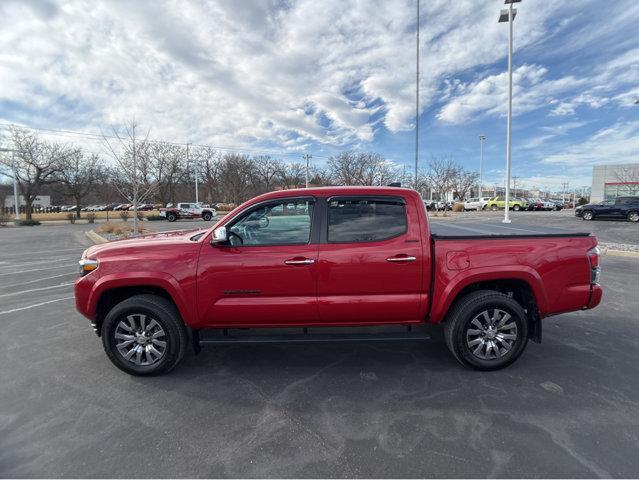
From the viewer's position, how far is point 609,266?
902 cm

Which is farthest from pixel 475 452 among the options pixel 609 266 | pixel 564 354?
pixel 609 266

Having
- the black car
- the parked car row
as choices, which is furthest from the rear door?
the parked car row

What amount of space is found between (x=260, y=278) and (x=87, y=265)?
1.83m

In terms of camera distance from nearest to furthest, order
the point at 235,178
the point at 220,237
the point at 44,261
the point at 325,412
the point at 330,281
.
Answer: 1. the point at 325,412
2. the point at 220,237
3. the point at 330,281
4. the point at 44,261
5. the point at 235,178

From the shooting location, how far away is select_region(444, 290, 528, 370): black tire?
11.4 ft

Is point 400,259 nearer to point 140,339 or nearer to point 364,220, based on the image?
point 364,220

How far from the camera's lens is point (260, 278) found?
3.41m

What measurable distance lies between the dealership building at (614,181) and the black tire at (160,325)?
65093mm

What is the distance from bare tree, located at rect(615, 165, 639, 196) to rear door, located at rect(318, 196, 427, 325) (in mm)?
64949

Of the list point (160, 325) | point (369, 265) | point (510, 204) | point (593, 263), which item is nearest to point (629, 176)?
point (510, 204)

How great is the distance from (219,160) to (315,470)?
224ft

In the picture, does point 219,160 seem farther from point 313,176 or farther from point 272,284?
point 272,284

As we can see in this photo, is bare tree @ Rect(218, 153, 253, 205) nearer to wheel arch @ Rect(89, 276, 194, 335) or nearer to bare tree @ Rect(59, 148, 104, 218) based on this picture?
bare tree @ Rect(59, 148, 104, 218)

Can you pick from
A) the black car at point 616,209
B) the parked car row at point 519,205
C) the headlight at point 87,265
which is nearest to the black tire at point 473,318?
the headlight at point 87,265
